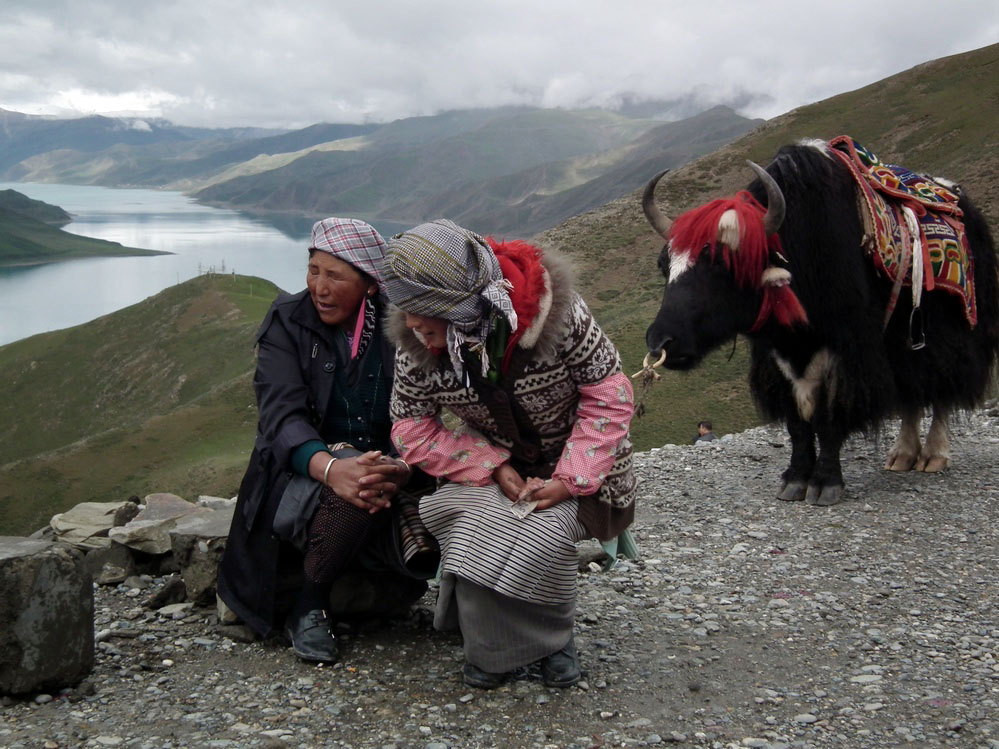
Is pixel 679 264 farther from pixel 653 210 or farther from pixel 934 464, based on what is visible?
pixel 934 464

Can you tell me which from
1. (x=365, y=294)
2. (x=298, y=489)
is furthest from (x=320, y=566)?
(x=365, y=294)

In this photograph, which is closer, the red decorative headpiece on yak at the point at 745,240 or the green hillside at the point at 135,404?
the red decorative headpiece on yak at the point at 745,240

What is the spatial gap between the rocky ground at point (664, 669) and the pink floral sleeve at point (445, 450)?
70cm

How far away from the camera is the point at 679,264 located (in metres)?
5.16

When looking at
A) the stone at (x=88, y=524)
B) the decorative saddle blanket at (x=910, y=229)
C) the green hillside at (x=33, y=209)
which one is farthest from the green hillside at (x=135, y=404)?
the green hillside at (x=33, y=209)

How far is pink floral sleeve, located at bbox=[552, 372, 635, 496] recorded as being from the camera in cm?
321

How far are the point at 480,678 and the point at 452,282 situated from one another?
4.20 feet

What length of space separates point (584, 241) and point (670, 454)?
31.1 meters

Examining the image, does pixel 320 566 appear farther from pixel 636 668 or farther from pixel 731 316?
pixel 731 316

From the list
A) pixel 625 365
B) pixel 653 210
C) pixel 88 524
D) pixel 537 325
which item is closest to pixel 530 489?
pixel 537 325

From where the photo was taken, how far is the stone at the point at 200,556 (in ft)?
13.3

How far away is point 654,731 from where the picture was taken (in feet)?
10.0

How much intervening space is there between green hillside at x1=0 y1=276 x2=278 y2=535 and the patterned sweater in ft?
81.3

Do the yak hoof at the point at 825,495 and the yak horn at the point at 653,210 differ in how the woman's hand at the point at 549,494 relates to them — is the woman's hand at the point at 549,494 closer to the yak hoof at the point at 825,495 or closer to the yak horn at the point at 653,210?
the yak horn at the point at 653,210
